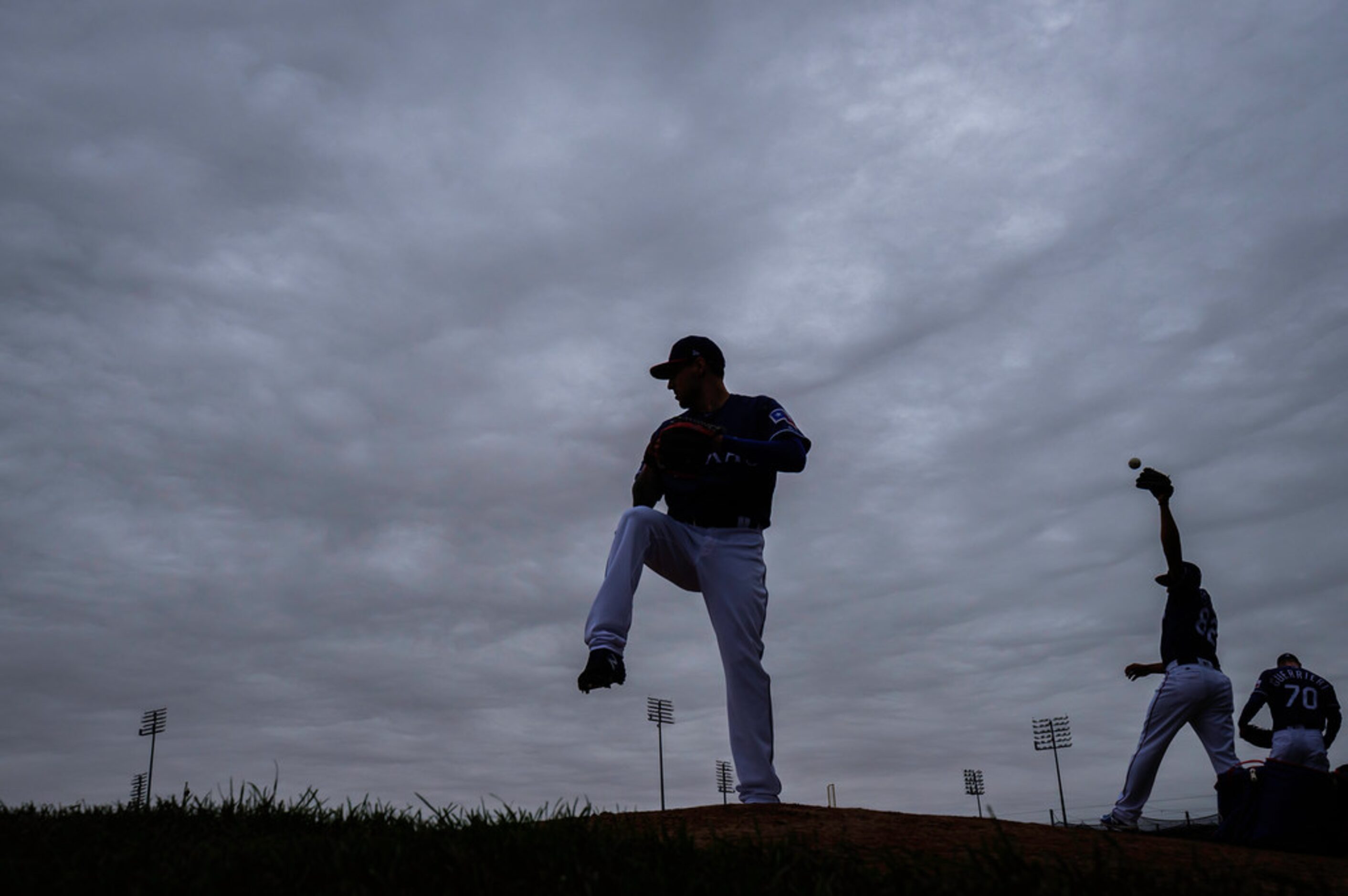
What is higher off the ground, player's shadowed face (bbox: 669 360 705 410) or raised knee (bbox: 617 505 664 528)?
player's shadowed face (bbox: 669 360 705 410)

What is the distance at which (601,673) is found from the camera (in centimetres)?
532

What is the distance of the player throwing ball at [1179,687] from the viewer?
26.7 ft

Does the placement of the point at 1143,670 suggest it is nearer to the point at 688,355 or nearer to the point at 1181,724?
the point at 1181,724

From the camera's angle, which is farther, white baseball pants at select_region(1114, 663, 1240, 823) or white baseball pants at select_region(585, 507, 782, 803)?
white baseball pants at select_region(1114, 663, 1240, 823)

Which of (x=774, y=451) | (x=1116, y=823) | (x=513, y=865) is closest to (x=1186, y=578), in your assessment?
(x=1116, y=823)

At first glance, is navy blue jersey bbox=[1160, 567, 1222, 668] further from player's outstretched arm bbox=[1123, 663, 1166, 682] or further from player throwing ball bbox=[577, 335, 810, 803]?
player throwing ball bbox=[577, 335, 810, 803]

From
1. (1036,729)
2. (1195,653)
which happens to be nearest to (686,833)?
(1195,653)

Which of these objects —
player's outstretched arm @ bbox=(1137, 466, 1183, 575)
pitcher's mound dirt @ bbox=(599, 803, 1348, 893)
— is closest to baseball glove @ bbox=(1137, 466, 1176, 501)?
player's outstretched arm @ bbox=(1137, 466, 1183, 575)

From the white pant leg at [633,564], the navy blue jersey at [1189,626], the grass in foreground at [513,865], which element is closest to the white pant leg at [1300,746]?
the navy blue jersey at [1189,626]

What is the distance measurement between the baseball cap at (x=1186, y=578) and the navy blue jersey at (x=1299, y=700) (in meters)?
0.91

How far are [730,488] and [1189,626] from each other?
456cm

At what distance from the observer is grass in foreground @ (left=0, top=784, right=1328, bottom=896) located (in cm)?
354

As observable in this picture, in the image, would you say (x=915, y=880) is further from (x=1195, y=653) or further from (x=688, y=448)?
(x=1195, y=653)

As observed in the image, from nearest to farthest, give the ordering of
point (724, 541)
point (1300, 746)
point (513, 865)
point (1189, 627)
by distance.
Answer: point (513, 865), point (724, 541), point (1300, 746), point (1189, 627)
